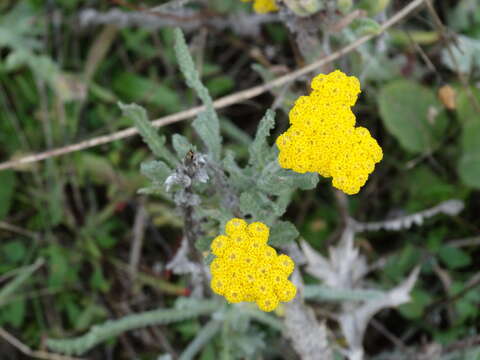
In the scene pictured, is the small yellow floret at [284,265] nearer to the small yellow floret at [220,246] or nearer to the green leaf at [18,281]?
the small yellow floret at [220,246]

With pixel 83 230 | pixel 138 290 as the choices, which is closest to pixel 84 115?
pixel 83 230

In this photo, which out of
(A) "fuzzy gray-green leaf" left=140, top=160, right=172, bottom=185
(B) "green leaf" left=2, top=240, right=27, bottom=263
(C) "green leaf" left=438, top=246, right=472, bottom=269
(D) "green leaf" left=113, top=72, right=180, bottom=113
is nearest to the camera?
(A) "fuzzy gray-green leaf" left=140, top=160, right=172, bottom=185

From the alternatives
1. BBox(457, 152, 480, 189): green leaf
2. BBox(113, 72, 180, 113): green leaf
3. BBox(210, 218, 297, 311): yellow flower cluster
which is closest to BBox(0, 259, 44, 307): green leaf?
BBox(113, 72, 180, 113): green leaf

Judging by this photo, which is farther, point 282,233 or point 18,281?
point 18,281

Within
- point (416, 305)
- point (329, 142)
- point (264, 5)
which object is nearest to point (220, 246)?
point (329, 142)

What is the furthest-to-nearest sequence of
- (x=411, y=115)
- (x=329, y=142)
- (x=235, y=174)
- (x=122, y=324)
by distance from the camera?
(x=411, y=115) → (x=122, y=324) → (x=235, y=174) → (x=329, y=142)

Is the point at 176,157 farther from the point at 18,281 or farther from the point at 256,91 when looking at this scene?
the point at 18,281

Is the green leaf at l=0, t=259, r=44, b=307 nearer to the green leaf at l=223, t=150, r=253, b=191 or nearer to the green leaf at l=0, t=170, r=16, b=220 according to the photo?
the green leaf at l=0, t=170, r=16, b=220
